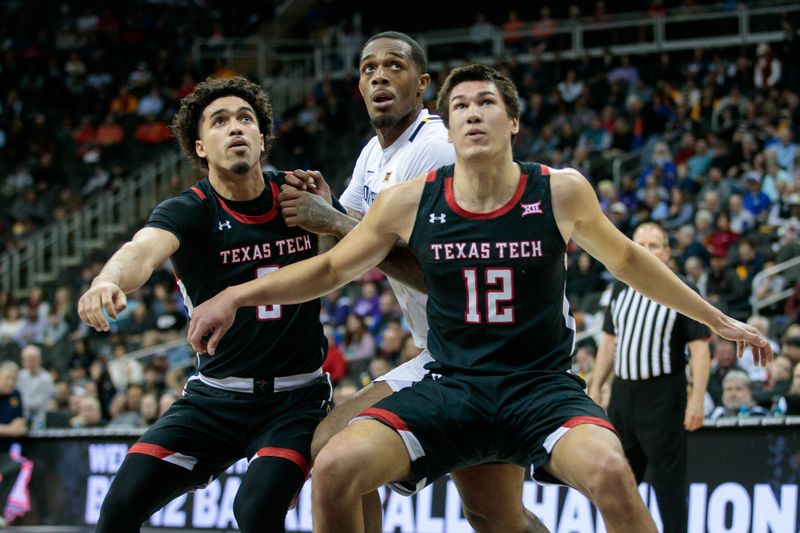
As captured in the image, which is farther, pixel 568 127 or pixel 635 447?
pixel 568 127

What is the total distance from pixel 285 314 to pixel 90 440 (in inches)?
273

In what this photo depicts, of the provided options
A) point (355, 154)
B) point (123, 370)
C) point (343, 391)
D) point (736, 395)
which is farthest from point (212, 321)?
point (355, 154)

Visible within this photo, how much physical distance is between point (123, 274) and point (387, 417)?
129 cm

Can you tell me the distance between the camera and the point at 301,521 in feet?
33.8

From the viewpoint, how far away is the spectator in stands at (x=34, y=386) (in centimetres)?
1462

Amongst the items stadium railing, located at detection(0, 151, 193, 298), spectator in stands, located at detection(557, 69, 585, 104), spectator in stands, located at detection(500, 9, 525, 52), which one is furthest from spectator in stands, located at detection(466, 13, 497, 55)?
stadium railing, located at detection(0, 151, 193, 298)

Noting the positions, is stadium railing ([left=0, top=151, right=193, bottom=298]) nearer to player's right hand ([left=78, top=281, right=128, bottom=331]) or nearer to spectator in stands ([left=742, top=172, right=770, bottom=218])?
spectator in stands ([left=742, top=172, right=770, bottom=218])

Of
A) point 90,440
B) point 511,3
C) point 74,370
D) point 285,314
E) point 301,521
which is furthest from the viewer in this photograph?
point 511,3

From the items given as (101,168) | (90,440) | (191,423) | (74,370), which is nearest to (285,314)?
(191,423)

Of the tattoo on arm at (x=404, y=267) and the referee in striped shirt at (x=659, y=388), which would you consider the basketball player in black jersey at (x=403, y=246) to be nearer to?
the tattoo on arm at (x=404, y=267)

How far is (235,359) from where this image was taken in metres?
5.63

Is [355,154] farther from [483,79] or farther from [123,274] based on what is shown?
[123,274]

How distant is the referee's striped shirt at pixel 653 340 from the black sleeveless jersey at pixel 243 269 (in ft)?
10.4

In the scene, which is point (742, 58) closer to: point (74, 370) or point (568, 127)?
point (568, 127)
